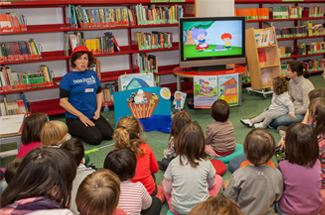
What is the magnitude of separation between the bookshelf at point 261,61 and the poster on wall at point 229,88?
100cm

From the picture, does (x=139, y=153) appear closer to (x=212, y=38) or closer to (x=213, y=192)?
(x=213, y=192)

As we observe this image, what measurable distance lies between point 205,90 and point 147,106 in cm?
107

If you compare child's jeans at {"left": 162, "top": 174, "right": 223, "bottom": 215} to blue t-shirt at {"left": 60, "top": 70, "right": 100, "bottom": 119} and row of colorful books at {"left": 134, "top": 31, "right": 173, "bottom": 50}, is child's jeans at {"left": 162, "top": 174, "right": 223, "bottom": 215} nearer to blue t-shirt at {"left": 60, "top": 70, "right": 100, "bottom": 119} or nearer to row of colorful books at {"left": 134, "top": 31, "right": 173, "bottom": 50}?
blue t-shirt at {"left": 60, "top": 70, "right": 100, "bottom": 119}

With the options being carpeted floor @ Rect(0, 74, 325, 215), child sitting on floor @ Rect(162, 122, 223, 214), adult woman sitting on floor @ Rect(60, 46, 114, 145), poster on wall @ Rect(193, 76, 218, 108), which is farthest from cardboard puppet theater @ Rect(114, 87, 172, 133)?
child sitting on floor @ Rect(162, 122, 223, 214)

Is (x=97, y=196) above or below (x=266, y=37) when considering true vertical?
below

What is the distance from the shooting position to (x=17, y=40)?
176 inches

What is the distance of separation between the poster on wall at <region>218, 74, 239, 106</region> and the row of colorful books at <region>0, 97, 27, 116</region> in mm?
2835

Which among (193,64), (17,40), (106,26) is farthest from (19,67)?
(193,64)

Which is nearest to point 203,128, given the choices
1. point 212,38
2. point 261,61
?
point 212,38

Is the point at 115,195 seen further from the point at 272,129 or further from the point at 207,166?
the point at 272,129

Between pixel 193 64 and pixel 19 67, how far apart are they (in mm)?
2614

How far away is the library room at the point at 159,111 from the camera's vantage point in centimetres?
175

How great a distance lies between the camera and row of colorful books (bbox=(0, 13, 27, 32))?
4.09m

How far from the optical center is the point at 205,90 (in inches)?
181
